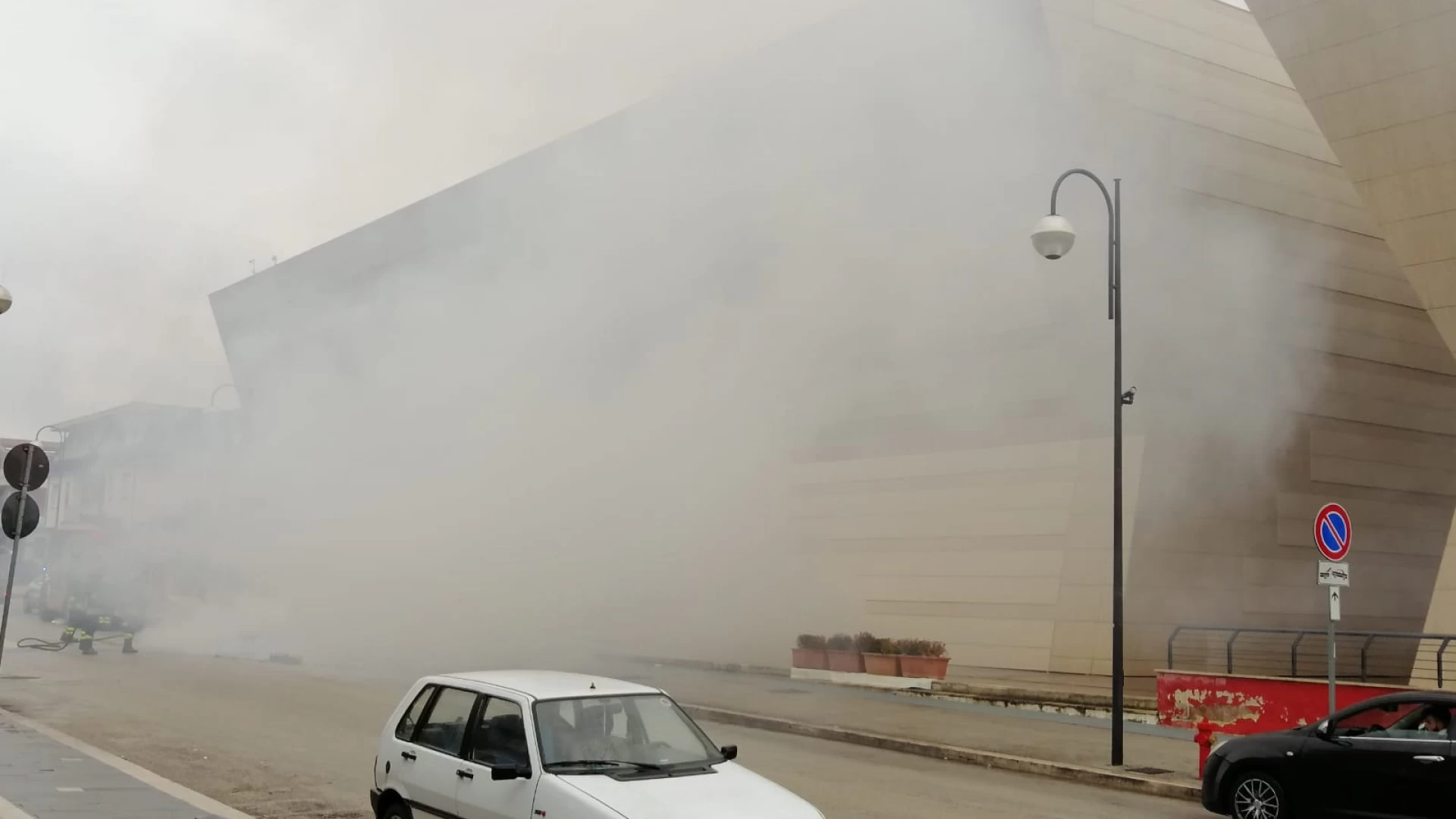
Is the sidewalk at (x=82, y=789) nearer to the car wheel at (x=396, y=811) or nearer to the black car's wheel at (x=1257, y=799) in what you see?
the car wheel at (x=396, y=811)

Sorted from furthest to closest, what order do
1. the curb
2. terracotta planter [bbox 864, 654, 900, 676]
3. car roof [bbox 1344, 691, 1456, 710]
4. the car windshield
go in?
1. terracotta planter [bbox 864, 654, 900, 676]
2. the curb
3. car roof [bbox 1344, 691, 1456, 710]
4. the car windshield

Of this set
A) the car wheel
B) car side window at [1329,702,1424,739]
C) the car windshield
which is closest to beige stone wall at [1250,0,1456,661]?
car side window at [1329,702,1424,739]

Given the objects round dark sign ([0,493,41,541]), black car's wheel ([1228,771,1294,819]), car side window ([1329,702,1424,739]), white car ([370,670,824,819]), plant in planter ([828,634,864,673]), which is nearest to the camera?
white car ([370,670,824,819])

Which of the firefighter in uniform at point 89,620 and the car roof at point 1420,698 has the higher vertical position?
the car roof at point 1420,698

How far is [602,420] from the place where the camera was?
17953 millimetres

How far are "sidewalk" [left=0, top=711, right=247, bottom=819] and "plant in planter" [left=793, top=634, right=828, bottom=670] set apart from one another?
27.6 ft

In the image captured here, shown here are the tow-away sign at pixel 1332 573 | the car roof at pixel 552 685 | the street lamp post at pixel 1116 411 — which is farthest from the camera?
the street lamp post at pixel 1116 411

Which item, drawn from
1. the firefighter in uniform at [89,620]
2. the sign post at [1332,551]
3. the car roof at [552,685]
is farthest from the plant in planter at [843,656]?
the firefighter in uniform at [89,620]

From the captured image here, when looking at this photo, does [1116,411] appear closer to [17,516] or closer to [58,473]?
[17,516]

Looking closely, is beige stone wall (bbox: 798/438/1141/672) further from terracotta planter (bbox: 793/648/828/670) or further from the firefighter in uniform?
the firefighter in uniform

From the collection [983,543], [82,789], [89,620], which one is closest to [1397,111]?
[983,543]

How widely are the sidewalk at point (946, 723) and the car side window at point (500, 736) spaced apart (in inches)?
193

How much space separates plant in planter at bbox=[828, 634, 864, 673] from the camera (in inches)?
519

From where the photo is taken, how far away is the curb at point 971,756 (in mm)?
7137
